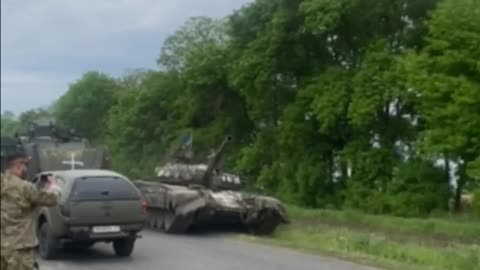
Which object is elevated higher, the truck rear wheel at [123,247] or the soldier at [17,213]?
the soldier at [17,213]

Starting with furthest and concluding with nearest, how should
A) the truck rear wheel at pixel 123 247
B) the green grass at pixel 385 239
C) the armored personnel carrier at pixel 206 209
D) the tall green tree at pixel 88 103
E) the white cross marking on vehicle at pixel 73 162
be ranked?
the tall green tree at pixel 88 103 → the white cross marking on vehicle at pixel 73 162 → the armored personnel carrier at pixel 206 209 → the truck rear wheel at pixel 123 247 → the green grass at pixel 385 239

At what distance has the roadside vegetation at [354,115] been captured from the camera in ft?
104

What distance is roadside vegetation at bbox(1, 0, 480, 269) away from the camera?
1243 inches

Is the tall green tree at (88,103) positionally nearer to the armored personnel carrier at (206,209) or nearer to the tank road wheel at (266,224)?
the armored personnel carrier at (206,209)

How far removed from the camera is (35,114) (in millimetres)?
109625

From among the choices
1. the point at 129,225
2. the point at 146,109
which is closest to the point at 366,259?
the point at 129,225

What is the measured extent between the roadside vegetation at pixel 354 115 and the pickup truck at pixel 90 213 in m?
4.42

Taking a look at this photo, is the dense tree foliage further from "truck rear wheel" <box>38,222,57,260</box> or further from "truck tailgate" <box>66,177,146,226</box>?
"truck rear wheel" <box>38,222,57,260</box>

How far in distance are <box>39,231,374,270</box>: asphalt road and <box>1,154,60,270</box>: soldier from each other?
8.14 m

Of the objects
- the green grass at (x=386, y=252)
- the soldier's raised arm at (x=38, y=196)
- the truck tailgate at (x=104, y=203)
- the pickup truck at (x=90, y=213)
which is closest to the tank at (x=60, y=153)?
the green grass at (x=386, y=252)

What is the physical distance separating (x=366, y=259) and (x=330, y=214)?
16591 millimetres

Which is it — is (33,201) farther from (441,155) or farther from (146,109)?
(146,109)

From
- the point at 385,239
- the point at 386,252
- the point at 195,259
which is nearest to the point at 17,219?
the point at 195,259

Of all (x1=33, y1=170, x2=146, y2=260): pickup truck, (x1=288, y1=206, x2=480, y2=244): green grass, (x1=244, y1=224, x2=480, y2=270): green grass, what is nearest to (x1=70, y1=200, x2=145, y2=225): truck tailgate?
(x1=33, y1=170, x2=146, y2=260): pickup truck
